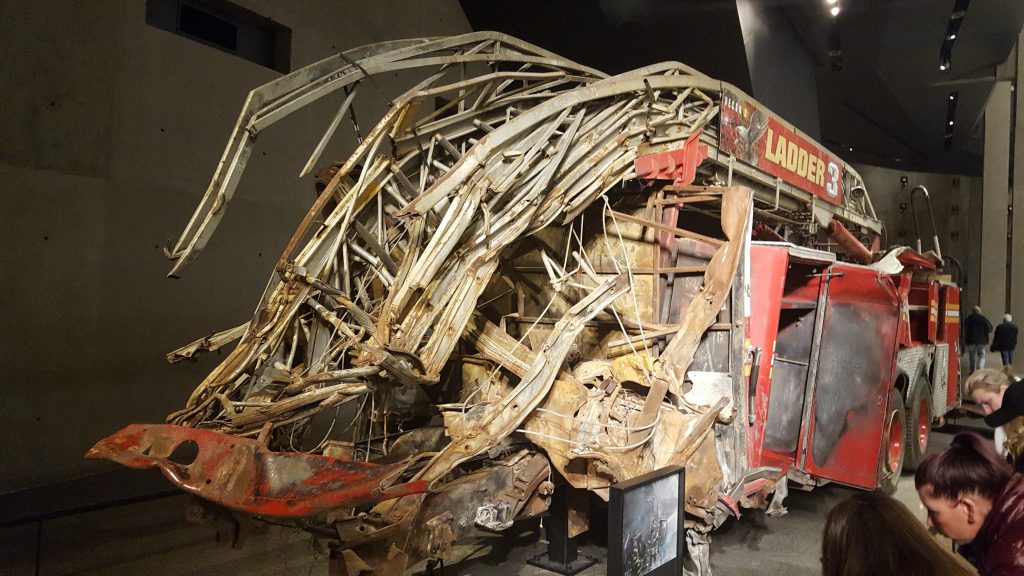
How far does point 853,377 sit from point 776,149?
6.85 ft

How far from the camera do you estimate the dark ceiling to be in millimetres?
9117

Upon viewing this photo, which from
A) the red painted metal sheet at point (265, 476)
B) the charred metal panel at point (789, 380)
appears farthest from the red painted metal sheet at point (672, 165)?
the red painted metal sheet at point (265, 476)

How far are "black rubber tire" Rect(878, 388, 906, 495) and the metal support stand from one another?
8.96 ft

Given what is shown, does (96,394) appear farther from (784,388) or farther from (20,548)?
(784,388)

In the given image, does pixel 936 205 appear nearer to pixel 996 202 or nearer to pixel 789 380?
pixel 996 202

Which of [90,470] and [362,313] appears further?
[90,470]

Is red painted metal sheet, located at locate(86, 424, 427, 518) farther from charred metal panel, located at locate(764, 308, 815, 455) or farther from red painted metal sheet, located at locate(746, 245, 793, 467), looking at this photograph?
charred metal panel, located at locate(764, 308, 815, 455)

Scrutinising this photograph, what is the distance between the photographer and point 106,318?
225 inches

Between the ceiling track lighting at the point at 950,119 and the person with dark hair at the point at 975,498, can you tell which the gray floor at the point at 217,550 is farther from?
the ceiling track lighting at the point at 950,119

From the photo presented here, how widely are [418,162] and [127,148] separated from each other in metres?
3.20

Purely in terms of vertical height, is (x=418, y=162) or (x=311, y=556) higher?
(x=418, y=162)

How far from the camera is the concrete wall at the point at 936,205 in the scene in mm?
15164

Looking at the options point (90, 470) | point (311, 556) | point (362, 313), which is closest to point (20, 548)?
point (90, 470)

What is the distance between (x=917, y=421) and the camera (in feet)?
22.8
